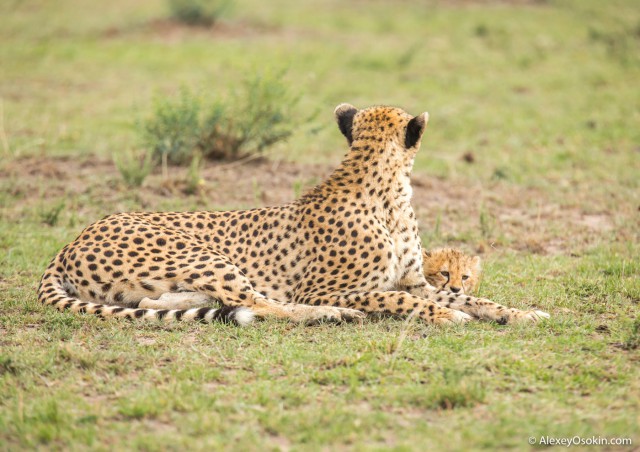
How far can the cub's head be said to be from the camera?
580cm

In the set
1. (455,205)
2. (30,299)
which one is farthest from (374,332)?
(455,205)

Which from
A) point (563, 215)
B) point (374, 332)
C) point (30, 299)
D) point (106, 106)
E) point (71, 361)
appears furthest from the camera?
point (106, 106)

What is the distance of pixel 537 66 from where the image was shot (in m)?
13.4

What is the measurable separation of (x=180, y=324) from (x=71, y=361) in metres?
0.76

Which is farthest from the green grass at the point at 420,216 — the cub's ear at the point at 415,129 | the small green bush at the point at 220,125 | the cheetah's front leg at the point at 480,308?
the cub's ear at the point at 415,129

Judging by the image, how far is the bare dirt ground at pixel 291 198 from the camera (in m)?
7.23

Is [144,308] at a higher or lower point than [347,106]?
lower

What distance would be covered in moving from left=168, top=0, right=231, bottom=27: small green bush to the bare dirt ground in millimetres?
7657

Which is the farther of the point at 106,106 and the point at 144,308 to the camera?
the point at 106,106

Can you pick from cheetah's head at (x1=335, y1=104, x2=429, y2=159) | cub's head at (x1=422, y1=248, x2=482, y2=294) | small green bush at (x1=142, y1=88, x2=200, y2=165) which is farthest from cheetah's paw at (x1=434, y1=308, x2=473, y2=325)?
small green bush at (x1=142, y1=88, x2=200, y2=165)

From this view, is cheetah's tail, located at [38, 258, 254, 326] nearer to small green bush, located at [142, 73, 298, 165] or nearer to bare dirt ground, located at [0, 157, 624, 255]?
bare dirt ground, located at [0, 157, 624, 255]

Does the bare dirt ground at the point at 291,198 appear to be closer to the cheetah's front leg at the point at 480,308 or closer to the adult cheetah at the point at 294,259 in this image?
the cheetah's front leg at the point at 480,308

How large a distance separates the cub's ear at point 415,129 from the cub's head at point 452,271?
0.80 metres

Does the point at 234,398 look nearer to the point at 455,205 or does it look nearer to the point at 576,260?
the point at 576,260
